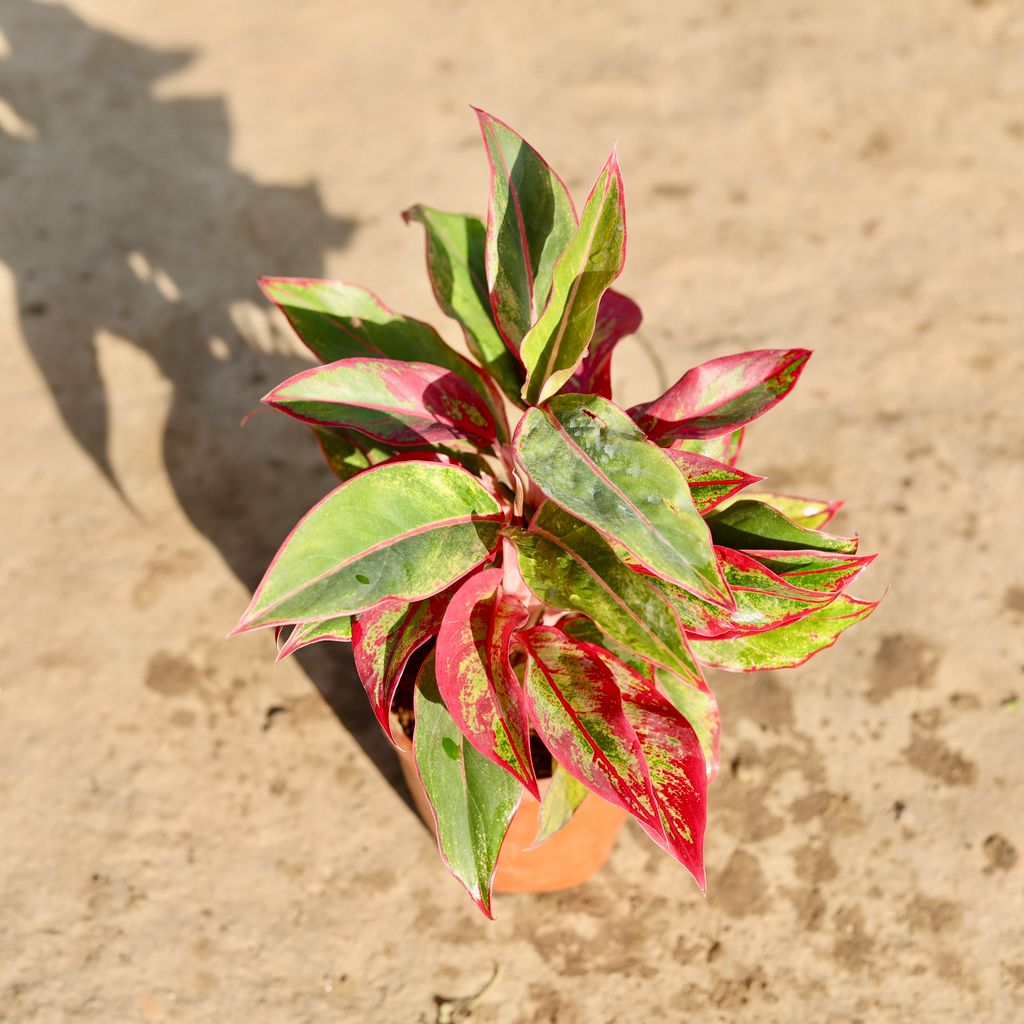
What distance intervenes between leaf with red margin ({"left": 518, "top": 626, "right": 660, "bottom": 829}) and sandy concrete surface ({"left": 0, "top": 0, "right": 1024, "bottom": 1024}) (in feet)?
2.83

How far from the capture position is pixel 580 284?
4.05ft

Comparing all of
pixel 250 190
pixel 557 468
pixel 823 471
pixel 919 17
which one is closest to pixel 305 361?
pixel 250 190

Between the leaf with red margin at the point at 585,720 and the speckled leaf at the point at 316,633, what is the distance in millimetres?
234

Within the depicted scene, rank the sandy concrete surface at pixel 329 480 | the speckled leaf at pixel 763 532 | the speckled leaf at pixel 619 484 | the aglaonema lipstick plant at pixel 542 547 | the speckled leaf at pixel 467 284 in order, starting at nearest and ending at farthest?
the speckled leaf at pixel 619 484
the aglaonema lipstick plant at pixel 542 547
the speckled leaf at pixel 763 532
the speckled leaf at pixel 467 284
the sandy concrete surface at pixel 329 480

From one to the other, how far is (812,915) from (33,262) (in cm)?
264

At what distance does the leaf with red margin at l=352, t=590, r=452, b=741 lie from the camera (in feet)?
4.38

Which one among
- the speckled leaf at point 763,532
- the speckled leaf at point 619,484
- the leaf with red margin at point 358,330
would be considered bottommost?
the speckled leaf at point 763,532

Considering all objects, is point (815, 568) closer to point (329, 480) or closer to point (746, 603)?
point (746, 603)

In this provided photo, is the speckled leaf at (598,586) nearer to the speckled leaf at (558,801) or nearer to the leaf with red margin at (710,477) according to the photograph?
the leaf with red margin at (710,477)

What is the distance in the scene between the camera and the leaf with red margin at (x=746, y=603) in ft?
4.16

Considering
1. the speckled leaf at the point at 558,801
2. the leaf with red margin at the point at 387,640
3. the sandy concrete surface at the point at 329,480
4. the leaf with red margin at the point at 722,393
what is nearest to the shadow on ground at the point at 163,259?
the sandy concrete surface at the point at 329,480

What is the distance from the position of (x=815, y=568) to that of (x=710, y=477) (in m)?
A: 0.19

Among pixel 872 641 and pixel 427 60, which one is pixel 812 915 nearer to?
pixel 872 641

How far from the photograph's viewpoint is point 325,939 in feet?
6.55
